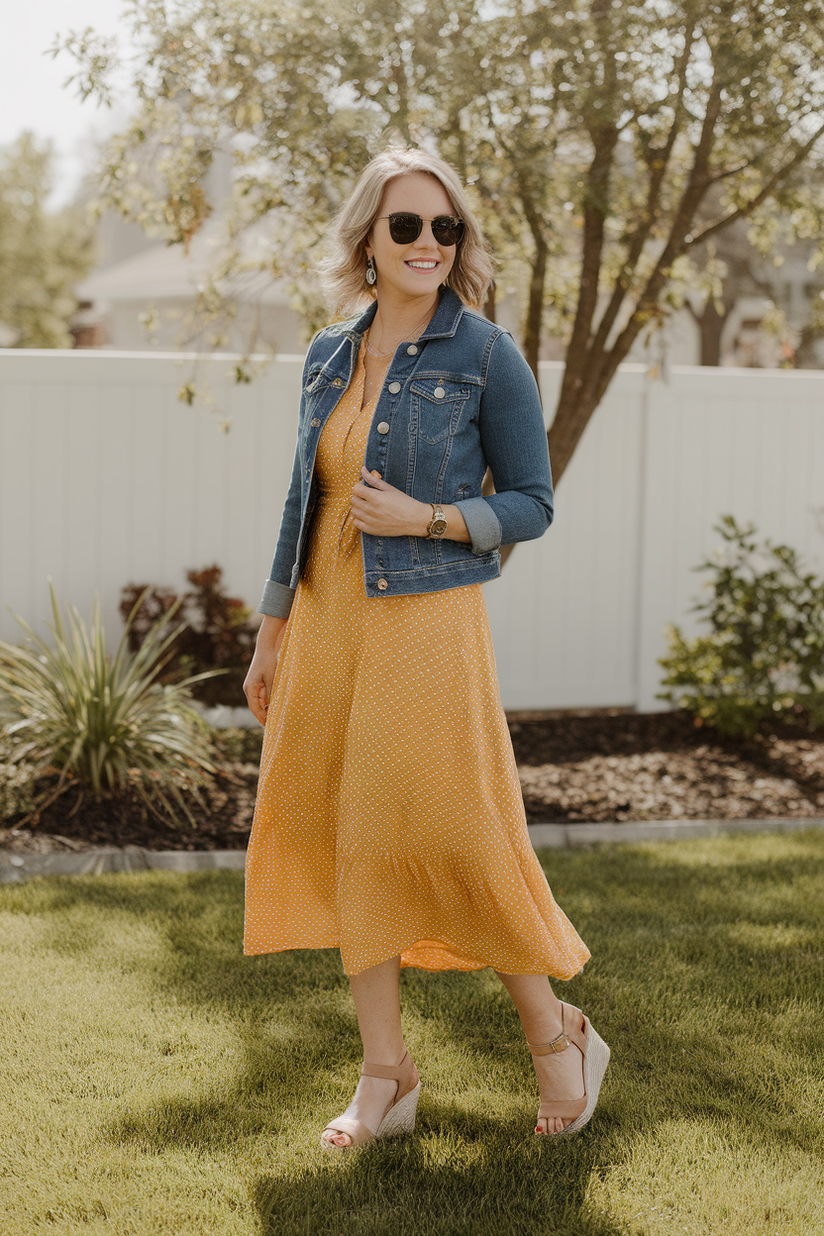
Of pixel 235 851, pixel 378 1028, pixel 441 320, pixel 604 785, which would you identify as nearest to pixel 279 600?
pixel 441 320

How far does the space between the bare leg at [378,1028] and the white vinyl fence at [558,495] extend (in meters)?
4.04

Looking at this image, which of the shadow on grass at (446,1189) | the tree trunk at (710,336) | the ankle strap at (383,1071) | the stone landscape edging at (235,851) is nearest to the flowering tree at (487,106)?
the stone landscape edging at (235,851)

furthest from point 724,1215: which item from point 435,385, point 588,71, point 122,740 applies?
point 588,71

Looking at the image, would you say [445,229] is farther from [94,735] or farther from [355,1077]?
[94,735]

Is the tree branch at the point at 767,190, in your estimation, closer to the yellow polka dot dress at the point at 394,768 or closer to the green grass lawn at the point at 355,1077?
the green grass lawn at the point at 355,1077

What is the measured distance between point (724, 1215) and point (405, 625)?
1.26 meters

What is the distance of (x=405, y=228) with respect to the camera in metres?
2.37

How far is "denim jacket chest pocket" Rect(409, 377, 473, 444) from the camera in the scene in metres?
2.35

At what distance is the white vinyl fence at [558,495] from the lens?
6500mm

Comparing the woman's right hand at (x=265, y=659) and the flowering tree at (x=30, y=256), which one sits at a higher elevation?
the flowering tree at (x=30, y=256)

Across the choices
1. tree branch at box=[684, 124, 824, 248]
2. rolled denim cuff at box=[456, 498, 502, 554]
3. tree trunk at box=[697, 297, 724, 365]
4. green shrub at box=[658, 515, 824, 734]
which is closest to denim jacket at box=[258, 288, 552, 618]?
rolled denim cuff at box=[456, 498, 502, 554]

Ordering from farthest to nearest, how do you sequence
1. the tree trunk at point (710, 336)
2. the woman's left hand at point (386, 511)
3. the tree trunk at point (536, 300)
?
the tree trunk at point (710, 336), the tree trunk at point (536, 300), the woman's left hand at point (386, 511)

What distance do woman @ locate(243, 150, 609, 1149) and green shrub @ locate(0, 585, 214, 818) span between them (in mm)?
2308

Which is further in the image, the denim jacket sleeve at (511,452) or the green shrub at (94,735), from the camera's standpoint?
the green shrub at (94,735)
